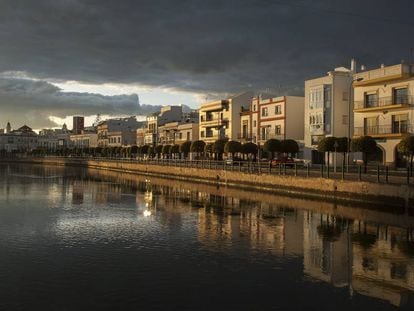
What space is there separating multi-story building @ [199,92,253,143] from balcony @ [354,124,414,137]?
3416 cm

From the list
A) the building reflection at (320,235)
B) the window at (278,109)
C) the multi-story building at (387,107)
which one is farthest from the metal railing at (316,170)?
the window at (278,109)

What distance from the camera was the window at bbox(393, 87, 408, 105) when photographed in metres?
52.5

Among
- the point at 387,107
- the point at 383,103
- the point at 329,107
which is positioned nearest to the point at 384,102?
the point at 383,103

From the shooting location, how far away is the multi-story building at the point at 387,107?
52281 millimetres

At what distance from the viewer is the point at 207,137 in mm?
98562

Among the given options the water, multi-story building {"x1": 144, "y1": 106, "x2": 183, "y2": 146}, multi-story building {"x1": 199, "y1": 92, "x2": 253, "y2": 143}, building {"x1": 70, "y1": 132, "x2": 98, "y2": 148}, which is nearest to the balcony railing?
the water

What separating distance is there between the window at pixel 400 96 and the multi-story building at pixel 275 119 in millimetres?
22889

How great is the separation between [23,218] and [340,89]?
47.5 m

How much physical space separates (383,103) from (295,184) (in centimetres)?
1838

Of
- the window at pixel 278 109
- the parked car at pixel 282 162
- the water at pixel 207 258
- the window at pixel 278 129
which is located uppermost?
the window at pixel 278 109

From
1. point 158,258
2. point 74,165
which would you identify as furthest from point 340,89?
point 74,165

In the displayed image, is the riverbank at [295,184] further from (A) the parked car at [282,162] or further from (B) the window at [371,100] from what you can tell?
(B) the window at [371,100]

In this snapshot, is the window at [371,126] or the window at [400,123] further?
the window at [371,126]

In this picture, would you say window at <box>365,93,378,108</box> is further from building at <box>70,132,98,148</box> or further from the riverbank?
building at <box>70,132,98,148</box>
